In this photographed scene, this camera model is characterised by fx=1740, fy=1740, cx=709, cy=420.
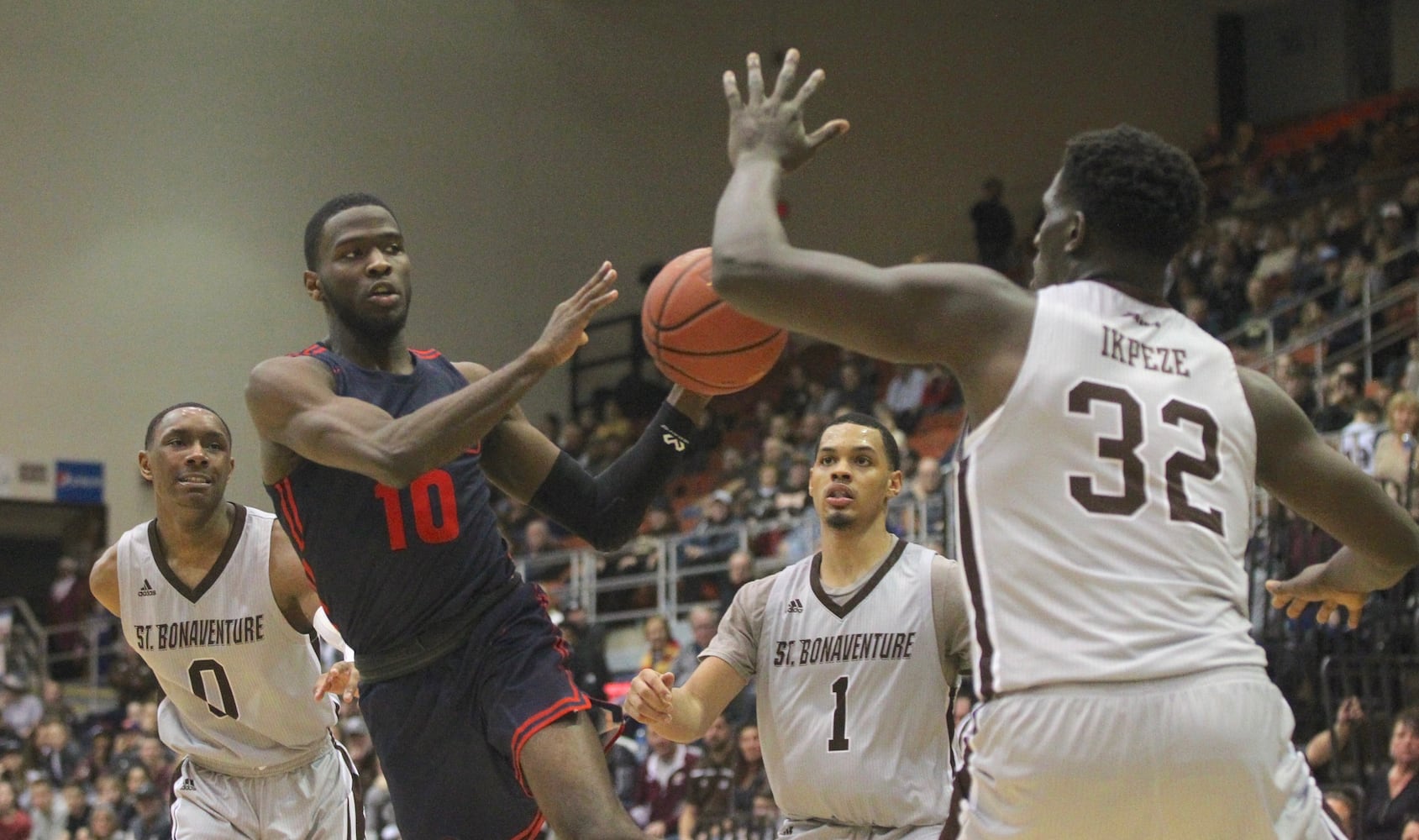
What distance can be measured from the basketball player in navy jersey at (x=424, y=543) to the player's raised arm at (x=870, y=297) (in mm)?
934

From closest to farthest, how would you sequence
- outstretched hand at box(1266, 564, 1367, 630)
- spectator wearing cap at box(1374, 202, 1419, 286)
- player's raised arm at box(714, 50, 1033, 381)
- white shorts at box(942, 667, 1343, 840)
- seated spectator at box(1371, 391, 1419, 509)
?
white shorts at box(942, 667, 1343, 840)
player's raised arm at box(714, 50, 1033, 381)
outstretched hand at box(1266, 564, 1367, 630)
seated spectator at box(1371, 391, 1419, 509)
spectator wearing cap at box(1374, 202, 1419, 286)

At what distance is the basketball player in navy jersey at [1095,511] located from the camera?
303 centimetres

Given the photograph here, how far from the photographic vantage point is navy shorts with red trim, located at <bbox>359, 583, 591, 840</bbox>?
4.24 m

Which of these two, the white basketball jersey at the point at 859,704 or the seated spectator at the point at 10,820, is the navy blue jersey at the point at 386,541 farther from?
the seated spectator at the point at 10,820

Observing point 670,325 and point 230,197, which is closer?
point 670,325

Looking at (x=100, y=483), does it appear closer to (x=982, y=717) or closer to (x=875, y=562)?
(x=875, y=562)

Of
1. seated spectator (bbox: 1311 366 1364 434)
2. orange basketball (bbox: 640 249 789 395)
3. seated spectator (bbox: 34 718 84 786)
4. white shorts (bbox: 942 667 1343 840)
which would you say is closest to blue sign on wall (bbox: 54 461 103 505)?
seated spectator (bbox: 34 718 84 786)

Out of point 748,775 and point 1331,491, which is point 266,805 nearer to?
point 1331,491

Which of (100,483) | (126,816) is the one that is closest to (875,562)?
(126,816)

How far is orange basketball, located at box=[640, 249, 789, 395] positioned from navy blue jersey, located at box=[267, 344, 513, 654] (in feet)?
2.01

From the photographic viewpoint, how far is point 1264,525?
9.95 m

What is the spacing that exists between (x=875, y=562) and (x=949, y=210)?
760 inches

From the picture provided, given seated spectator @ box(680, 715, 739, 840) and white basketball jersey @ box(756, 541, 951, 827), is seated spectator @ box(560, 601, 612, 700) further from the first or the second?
white basketball jersey @ box(756, 541, 951, 827)

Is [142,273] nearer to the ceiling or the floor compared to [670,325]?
nearer to the ceiling
